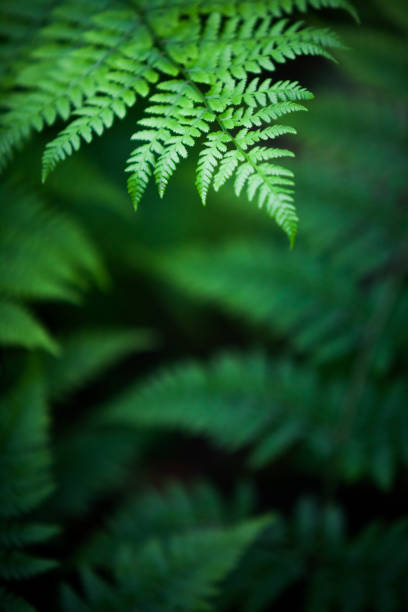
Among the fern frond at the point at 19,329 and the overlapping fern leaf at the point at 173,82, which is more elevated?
the overlapping fern leaf at the point at 173,82

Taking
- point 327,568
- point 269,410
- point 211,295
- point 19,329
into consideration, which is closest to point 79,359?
point 19,329

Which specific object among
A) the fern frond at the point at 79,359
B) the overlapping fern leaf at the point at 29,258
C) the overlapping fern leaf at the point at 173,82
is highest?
the overlapping fern leaf at the point at 173,82

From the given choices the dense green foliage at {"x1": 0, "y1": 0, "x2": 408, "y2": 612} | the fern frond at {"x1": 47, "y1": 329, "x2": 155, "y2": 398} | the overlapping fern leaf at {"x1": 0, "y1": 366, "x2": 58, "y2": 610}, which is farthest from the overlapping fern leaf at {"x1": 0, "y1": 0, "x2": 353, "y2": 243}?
the fern frond at {"x1": 47, "y1": 329, "x2": 155, "y2": 398}

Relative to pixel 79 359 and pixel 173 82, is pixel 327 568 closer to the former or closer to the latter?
pixel 79 359

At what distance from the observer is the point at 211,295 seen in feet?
8.40

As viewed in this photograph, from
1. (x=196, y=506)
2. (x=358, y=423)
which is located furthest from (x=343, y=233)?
(x=196, y=506)

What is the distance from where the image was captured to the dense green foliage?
50.1 inches

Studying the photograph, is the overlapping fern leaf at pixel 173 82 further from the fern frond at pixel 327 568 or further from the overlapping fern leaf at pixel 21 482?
the fern frond at pixel 327 568

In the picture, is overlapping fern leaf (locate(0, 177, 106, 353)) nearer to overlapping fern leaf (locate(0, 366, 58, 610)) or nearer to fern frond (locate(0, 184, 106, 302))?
fern frond (locate(0, 184, 106, 302))

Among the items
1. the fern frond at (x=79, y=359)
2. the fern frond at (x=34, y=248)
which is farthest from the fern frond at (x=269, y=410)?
the fern frond at (x=34, y=248)

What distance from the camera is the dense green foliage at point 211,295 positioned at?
4.18 ft

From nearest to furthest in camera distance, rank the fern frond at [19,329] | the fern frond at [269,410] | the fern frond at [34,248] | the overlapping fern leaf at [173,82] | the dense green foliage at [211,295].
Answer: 1. the overlapping fern leaf at [173,82]
2. the dense green foliage at [211,295]
3. the fern frond at [19,329]
4. the fern frond at [34,248]
5. the fern frond at [269,410]

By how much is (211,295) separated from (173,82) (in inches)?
58.8

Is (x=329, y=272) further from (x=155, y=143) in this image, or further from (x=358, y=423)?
(x=155, y=143)
